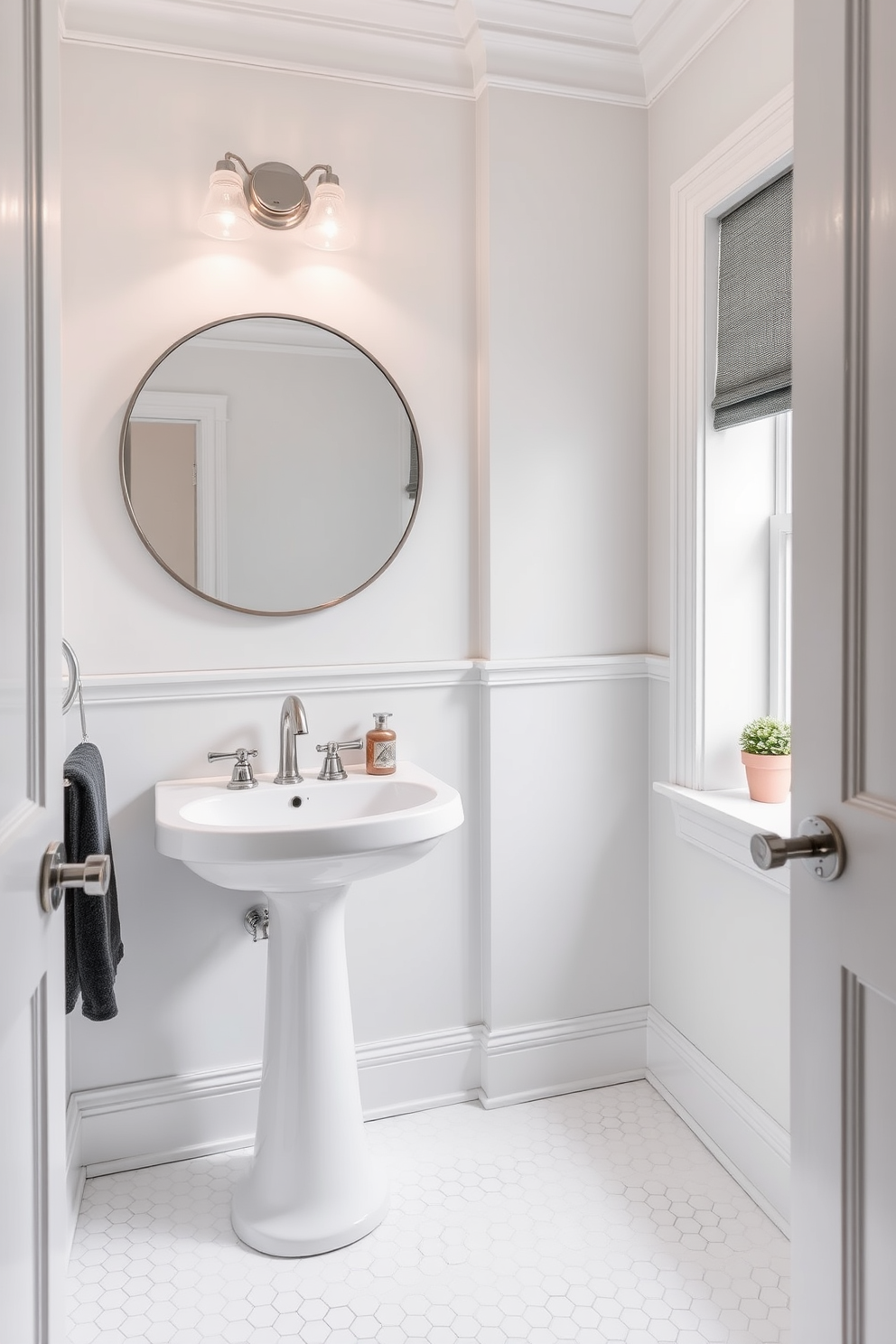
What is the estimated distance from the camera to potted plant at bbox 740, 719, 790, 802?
1.95m

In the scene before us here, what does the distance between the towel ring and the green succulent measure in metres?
1.39

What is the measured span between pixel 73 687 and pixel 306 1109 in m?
0.94

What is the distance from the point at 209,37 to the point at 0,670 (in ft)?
5.83

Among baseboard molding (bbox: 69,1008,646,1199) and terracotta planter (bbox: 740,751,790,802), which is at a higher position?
terracotta planter (bbox: 740,751,790,802)

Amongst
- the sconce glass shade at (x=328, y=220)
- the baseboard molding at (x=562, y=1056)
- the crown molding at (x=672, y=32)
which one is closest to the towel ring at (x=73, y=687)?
the sconce glass shade at (x=328, y=220)

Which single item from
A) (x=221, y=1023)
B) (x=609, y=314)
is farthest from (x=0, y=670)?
(x=609, y=314)

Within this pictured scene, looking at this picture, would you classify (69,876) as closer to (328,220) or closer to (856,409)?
(856,409)

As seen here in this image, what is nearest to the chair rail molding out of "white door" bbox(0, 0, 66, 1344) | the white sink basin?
the white sink basin

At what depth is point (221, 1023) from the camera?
2.08 m

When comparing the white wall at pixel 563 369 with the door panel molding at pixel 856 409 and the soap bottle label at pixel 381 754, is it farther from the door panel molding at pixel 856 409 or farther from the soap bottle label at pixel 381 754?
the door panel molding at pixel 856 409

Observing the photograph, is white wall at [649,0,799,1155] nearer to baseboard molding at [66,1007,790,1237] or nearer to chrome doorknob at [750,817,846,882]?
baseboard molding at [66,1007,790,1237]

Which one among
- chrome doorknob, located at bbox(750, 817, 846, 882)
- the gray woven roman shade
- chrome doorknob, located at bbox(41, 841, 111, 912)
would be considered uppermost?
the gray woven roman shade

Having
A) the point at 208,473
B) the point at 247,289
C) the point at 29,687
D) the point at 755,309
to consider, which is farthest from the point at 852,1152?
the point at 247,289

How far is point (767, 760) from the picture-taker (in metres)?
1.95
